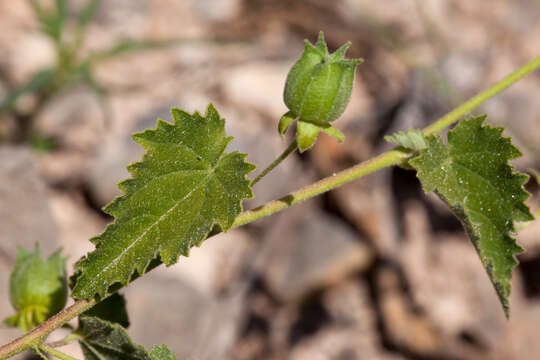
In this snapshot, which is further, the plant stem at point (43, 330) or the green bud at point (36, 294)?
the green bud at point (36, 294)

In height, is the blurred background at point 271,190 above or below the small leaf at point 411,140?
above

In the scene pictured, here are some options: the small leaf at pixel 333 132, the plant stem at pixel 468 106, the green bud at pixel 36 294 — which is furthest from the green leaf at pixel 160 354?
the plant stem at pixel 468 106

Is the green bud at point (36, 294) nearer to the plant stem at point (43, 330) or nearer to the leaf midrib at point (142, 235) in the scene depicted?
the plant stem at point (43, 330)

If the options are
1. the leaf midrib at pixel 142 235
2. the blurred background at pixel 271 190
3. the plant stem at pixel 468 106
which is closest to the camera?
the leaf midrib at pixel 142 235

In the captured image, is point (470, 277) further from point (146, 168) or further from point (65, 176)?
point (146, 168)

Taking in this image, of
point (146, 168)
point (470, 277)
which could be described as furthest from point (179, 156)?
point (470, 277)

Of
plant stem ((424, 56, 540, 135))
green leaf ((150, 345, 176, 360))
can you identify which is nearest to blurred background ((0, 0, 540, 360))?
green leaf ((150, 345, 176, 360))
